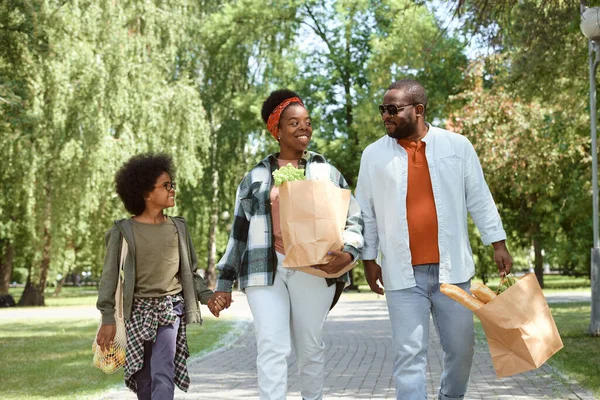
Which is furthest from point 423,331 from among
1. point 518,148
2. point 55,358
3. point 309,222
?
point 518,148

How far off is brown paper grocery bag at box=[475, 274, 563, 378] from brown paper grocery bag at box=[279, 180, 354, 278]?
0.92 meters

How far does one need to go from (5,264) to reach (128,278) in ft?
132

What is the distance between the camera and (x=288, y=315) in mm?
5887

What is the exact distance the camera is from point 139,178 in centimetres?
657

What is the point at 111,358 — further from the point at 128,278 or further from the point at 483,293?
the point at 483,293

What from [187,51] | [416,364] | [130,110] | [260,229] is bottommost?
[416,364]

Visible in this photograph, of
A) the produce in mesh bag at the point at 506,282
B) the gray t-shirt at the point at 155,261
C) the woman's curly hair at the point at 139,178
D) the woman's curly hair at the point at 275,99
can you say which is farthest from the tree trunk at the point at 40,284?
the produce in mesh bag at the point at 506,282

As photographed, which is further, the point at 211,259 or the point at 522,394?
the point at 211,259

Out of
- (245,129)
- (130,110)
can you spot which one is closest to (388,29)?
(245,129)

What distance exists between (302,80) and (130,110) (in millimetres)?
16477

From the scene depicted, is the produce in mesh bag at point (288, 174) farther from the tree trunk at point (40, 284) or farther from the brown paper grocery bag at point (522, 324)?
the tree trunk at point (40, 284)

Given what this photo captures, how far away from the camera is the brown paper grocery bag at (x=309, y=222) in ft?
18.6

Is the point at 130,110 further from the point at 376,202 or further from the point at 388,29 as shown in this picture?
the point at 376,202

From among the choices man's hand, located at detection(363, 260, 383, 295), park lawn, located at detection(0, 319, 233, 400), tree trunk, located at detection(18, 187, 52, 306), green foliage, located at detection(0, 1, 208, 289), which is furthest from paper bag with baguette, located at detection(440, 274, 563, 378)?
tree trunk, located at detection(18, 187, 52, 306)
